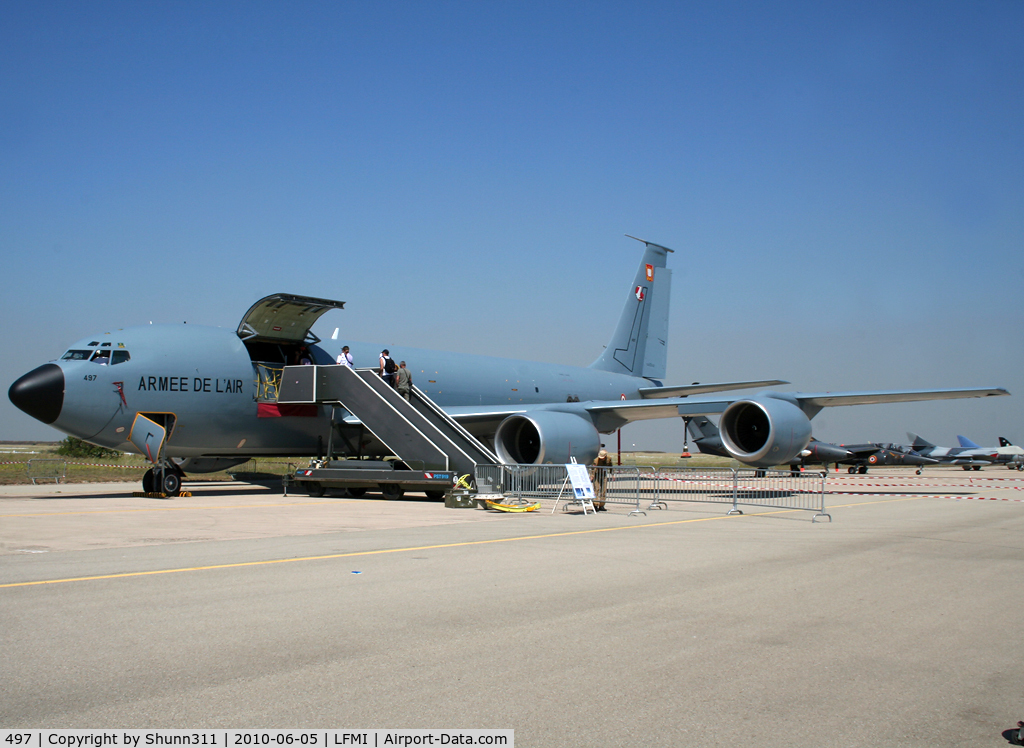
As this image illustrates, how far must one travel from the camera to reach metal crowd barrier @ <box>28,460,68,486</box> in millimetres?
26375

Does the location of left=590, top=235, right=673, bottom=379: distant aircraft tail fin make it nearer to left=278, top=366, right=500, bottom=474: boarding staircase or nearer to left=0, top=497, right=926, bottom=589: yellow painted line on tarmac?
left=278, top=366, right=500, bottom=474: boarding staircase

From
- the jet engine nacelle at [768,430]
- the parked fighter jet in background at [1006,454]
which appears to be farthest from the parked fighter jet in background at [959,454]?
the jet engine nacelle at [768,430]

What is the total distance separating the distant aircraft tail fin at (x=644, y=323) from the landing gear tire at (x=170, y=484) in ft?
52.8

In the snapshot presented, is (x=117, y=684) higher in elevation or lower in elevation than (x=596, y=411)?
lower

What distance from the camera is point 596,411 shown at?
2211cm

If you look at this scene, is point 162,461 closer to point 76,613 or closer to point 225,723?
point 76,613

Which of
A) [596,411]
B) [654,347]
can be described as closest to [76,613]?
[596,411]

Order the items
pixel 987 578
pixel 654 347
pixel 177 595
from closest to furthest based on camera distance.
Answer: pixel 177 595 < pixel 987 578 < pixel 654 347

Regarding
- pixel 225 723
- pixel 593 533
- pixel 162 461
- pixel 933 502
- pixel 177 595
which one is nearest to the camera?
pixel 225 723

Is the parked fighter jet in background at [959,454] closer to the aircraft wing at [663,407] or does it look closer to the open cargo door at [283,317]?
the aircraft wing at [663,407]

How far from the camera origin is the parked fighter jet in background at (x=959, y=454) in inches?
2020

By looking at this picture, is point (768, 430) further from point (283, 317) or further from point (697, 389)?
point (283, 317)

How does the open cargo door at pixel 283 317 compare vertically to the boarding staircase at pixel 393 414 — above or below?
above

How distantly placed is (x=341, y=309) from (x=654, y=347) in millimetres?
16290
